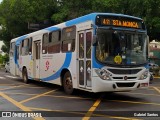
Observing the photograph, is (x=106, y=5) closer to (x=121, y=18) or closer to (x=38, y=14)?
(x=38, y=14)

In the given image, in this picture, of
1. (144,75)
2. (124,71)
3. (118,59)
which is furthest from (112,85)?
(144,75)

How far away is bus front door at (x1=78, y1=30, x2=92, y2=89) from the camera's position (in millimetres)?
11945

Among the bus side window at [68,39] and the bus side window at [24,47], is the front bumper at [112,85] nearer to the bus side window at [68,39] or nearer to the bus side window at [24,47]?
the bus side window at [68,39]

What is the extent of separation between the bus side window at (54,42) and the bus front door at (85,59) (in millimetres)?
2258

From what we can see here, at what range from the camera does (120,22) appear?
1209 centimetres

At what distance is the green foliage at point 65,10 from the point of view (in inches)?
1045

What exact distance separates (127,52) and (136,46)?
50 centimetres

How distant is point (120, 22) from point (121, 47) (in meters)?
0.94

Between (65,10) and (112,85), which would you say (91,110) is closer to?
(112,85)

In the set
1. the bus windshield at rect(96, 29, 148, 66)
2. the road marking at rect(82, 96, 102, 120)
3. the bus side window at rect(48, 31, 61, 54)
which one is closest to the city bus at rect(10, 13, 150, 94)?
the bus windshield at rect(96, 29, 148, 66)

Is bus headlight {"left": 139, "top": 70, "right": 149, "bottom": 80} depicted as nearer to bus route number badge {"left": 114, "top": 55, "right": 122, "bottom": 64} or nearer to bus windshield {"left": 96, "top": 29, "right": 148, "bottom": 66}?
bus windshield {"left": 96, "top": 29, "right": 148, "bottom": 66}

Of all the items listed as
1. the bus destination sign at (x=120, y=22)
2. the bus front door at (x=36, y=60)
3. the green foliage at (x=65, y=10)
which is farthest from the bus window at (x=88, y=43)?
the green foliage at (x=65, y=10)

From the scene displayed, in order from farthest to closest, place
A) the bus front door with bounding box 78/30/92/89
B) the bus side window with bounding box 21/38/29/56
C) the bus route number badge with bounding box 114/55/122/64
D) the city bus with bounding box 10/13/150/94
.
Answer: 1. the bus side window with bounding box 21/38/29/56
2. the bus front door with bounding box 78/30/92/89
3. the bus route number badge with bounding box 114/55/122/64
4. the city bus with bounding box 10/13/150/94

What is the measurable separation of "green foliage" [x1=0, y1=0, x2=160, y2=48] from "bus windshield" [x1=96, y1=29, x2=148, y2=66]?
1393cm
